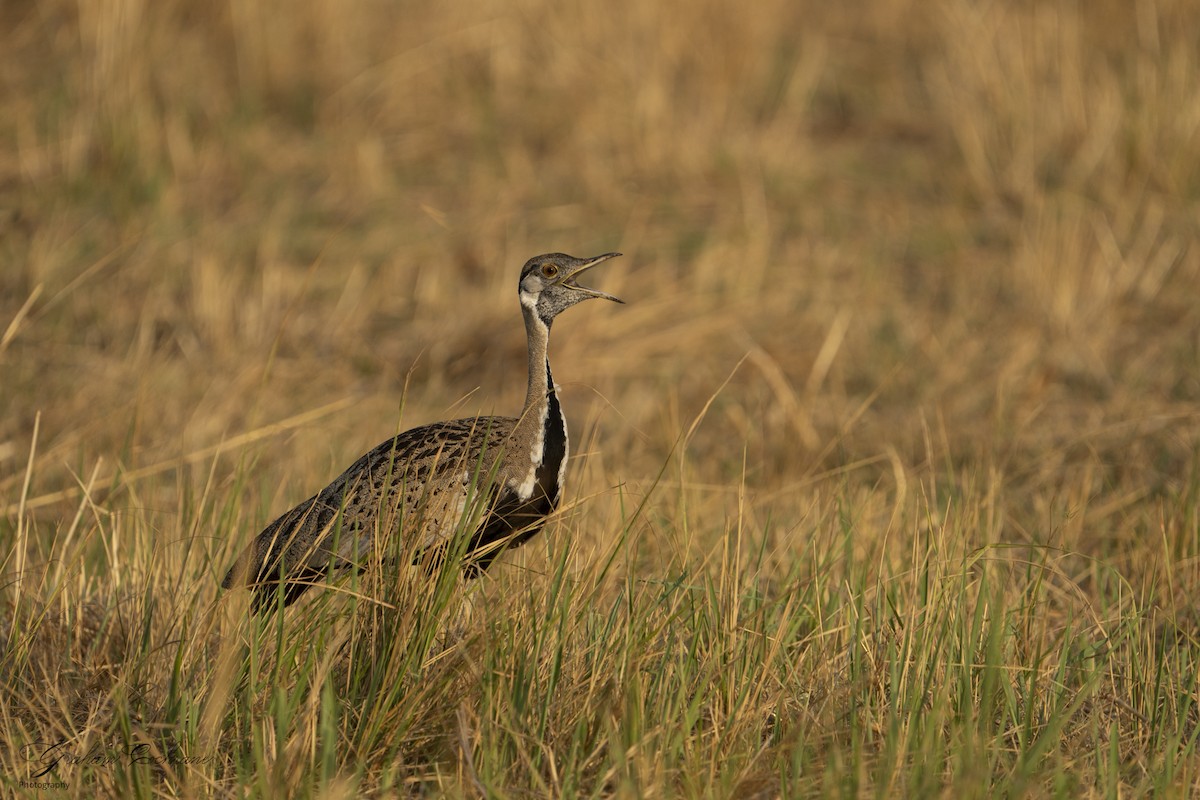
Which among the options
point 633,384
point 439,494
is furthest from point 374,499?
point 633,384

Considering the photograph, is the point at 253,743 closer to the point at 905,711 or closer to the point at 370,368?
the point at 905,711

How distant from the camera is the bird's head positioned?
4309 millimetres

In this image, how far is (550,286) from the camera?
4.32 metres

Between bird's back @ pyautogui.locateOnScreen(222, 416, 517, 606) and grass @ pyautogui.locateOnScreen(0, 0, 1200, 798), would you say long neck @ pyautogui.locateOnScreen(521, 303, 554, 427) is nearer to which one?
bird's back @ pyautogui.locateOnScreen(222, 416, 517, 606)

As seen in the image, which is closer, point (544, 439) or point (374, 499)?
point (374, 499)

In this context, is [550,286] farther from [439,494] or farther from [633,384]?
[633,384]

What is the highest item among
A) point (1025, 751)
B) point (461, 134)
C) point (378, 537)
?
point (461, 134)

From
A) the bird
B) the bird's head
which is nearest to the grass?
the bird

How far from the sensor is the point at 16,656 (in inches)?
137

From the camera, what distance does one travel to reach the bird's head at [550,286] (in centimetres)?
431

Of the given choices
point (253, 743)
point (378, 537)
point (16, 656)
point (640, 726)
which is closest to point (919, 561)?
point (640, 726)

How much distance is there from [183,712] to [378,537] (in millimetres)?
525

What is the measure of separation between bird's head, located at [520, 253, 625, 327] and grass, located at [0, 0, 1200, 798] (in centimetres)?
34

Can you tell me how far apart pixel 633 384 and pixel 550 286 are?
2407 millimetres
